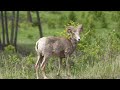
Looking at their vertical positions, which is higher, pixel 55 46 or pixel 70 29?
pixel 70 29

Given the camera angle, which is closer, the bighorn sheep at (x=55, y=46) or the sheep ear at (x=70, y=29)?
the bighorn sheep at (x=55, y=46)

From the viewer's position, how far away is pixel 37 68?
868 cm

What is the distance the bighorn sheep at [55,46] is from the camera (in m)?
8.50

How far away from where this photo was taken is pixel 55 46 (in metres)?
8.62

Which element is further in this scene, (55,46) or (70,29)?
(70,29)

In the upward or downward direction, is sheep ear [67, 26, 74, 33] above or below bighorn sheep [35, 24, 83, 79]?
above

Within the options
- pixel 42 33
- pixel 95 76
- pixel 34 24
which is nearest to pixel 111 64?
pixel 95 76

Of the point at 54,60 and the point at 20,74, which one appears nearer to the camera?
the point at 20,74

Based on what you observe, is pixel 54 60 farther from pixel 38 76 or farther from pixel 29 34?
pixel 29 34

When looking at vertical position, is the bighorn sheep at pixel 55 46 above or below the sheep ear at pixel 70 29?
below

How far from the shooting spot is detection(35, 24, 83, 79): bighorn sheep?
335 inches

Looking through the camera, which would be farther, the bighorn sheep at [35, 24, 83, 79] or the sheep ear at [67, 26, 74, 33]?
the sheep ear at [67, 26, 74, 33]
